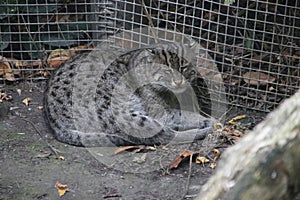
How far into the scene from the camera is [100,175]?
12.5ft

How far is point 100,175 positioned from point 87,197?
0.27 m

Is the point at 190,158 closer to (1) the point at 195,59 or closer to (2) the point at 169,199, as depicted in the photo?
(2) the point at 169,199

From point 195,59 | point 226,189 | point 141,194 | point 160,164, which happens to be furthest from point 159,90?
point 226,189

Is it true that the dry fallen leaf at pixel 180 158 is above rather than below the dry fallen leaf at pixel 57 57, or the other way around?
below

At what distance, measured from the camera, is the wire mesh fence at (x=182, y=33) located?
4574 millimetres

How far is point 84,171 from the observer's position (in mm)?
3842

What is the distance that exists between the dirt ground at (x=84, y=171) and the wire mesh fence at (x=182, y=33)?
33.8 inches

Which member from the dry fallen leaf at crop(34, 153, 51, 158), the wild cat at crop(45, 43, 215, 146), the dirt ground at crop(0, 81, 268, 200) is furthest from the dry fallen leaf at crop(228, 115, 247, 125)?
the dry fallen leaf at crop(34, 153, 51, 158)

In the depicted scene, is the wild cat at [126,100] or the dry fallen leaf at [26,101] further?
the dry fallen leaf at [26,101]

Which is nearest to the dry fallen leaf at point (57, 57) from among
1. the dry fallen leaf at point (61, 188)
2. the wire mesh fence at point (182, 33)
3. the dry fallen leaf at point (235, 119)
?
the wire mesh fence at point (182, 33)

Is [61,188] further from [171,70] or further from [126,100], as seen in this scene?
[171,70]

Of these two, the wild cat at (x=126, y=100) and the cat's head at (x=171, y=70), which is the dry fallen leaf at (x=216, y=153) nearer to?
the wild cat at (x=126, y=100)

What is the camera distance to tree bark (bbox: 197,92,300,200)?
1574 mm

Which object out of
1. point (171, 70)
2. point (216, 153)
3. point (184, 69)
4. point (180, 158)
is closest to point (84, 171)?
point (180, 158)
